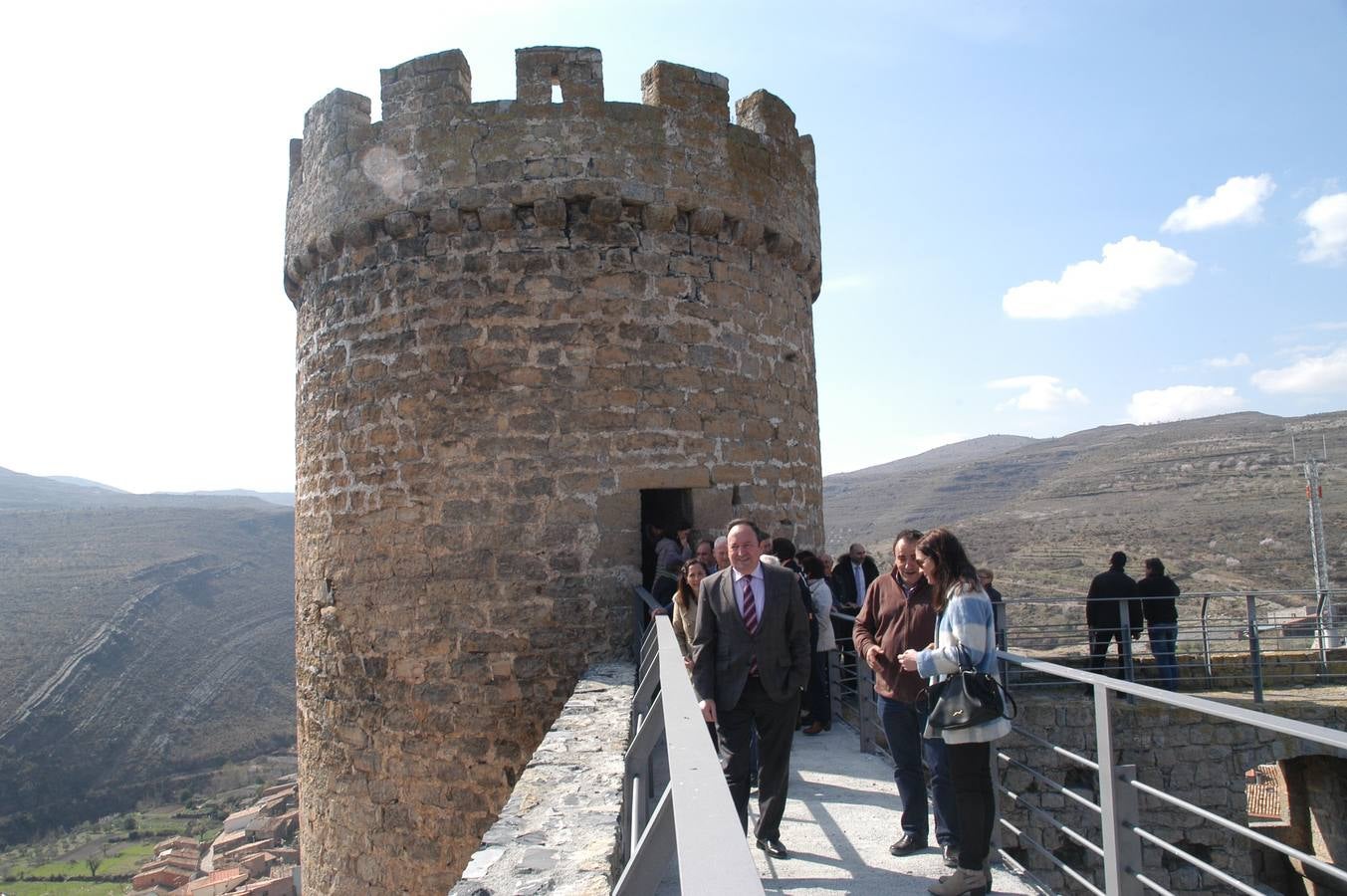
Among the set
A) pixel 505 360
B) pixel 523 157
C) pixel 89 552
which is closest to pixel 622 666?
pixel 505 360

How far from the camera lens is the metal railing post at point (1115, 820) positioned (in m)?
3.05

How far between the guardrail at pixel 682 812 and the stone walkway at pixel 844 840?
1.52 ft

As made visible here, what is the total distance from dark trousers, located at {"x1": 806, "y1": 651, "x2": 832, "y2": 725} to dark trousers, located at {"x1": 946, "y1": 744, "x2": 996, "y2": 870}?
2922mm

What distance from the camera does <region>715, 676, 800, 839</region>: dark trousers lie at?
4.01 meters

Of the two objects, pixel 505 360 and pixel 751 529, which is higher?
pixel 505 360

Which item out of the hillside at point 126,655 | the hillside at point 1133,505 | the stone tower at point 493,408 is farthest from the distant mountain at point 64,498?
the stone tower at point 493,408

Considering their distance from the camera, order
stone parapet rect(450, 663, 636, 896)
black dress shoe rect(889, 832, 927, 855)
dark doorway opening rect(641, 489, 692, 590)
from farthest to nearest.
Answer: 1. dark doorway opening rect(641, 489, 692, 590)
2. black dress shoe rect(889, 832, 927, 855)
3. stone parapet rect(450, 663, 636, 896)

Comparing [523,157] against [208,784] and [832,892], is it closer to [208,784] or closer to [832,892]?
[832,892]

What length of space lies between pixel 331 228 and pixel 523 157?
1694mm

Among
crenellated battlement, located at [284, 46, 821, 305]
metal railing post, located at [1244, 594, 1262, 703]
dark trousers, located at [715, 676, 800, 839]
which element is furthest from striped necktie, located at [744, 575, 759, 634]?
metal railing post, located at [1244, 594, 1262, 703]

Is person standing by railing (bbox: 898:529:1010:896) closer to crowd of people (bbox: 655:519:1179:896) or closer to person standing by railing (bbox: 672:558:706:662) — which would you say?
crowd of people (bbox: 655:519:1179:896)

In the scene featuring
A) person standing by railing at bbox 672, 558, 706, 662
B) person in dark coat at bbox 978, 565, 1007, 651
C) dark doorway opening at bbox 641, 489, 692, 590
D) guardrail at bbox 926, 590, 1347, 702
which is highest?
dark doorway opening at bbox 641, 489, 692, 590

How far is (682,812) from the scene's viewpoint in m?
1.60

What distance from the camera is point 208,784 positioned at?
144 ft
